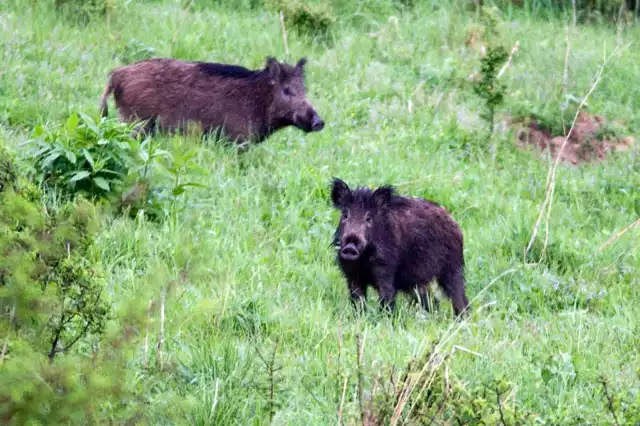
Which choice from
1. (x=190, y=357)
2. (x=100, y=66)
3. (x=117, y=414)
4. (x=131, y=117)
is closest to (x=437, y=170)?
(x=131, y=117)

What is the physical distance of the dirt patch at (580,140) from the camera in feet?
39.6

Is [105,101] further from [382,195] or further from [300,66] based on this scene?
[382,195]

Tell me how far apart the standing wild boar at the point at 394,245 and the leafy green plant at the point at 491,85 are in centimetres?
379

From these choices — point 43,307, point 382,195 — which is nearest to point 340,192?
point 382,195

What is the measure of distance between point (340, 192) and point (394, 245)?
1.72 ft

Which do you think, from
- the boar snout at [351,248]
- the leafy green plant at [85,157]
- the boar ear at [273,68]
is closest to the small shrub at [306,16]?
the boar ear at [273,68]

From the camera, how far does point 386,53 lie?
44.3 feet

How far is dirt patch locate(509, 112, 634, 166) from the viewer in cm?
1208

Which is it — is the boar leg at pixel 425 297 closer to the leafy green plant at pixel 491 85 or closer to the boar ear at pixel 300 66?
the boar ear at pixel 300 66

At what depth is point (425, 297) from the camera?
8086 millimetres

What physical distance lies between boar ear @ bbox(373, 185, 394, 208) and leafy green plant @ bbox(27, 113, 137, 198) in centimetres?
179

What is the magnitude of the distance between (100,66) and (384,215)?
496 centimetres

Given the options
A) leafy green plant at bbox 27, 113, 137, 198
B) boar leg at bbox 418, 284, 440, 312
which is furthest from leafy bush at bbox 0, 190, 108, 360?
boar leg at bbox 418, 284, 440, 312

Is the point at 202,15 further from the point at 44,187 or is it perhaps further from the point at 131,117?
the point at 44,187
